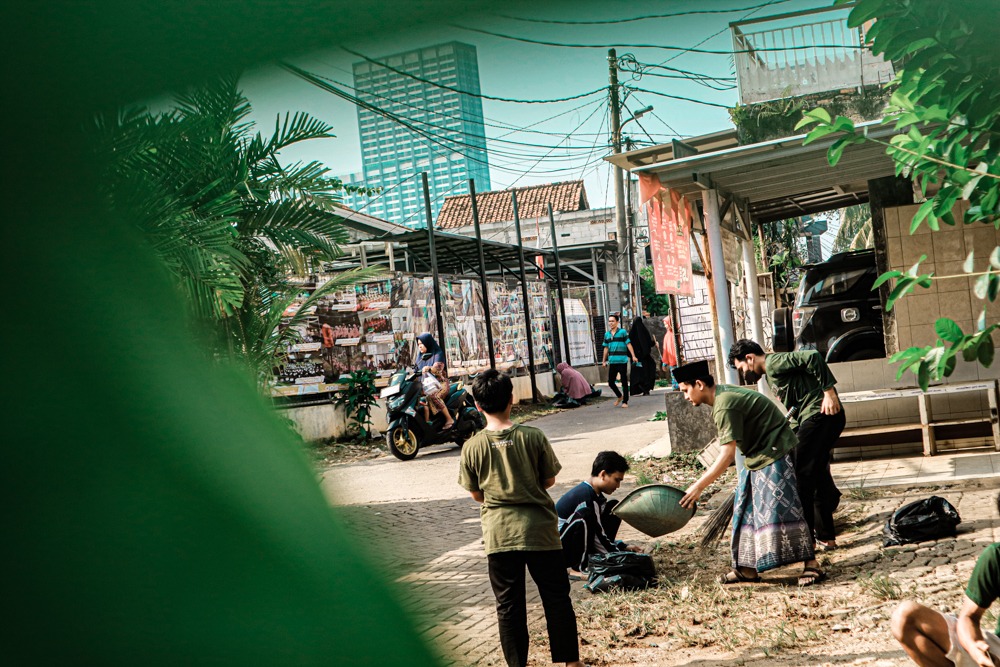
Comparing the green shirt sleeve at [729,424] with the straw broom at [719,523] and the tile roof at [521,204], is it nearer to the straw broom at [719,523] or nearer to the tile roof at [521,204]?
the straw broom at [719,523]

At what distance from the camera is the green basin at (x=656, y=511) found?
226 inches

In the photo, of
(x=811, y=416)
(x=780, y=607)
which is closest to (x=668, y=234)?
(x=811, y=416)

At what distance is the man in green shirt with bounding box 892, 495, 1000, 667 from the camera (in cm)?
280

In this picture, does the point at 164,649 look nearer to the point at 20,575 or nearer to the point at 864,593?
the point at 20,575

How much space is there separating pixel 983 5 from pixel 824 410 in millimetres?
5189

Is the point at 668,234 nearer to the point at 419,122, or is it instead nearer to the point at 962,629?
the point at 962,629

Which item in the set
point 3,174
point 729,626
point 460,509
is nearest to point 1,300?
point 3,174

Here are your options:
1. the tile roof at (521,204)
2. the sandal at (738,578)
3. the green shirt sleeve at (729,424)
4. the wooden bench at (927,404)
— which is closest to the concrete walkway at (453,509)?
the wooden bench at (927,404)

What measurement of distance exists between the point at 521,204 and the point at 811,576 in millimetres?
33357

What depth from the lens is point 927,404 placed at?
920 cm

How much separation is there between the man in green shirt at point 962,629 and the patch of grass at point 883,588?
1.80m

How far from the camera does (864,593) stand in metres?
5.12

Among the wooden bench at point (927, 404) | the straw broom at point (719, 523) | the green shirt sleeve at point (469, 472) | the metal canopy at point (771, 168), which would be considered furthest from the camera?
the wooden bench at point (927, 404)

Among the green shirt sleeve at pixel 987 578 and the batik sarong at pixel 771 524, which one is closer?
the green shirt sleeve at pixel 987 578
